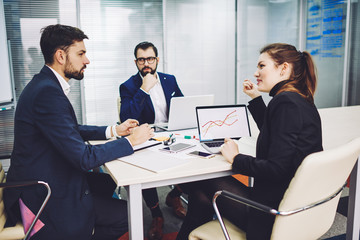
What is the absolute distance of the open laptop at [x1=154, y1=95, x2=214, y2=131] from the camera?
91.9 inches

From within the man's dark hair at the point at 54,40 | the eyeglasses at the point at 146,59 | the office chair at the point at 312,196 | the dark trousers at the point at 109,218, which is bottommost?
the dark trousers at the point at 109,218

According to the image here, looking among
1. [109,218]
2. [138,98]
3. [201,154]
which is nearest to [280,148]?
[201,154]

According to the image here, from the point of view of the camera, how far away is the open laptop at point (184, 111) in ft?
7.66

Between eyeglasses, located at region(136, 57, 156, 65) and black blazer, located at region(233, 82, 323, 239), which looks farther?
eyeglasses, located at region(136, 57, 156, 65)

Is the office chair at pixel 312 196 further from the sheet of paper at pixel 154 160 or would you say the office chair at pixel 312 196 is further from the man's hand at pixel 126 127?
the man's hand at pixel 126 127

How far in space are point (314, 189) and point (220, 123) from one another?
3.06ft

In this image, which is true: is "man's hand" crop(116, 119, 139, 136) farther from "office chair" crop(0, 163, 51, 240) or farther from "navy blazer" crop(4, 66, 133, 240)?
Result: "office chair" crop(0, 163, 51, 240)

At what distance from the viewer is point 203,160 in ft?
5.58

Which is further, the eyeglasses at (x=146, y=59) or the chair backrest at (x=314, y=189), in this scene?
the eyeglasses at (x=146, y=59)

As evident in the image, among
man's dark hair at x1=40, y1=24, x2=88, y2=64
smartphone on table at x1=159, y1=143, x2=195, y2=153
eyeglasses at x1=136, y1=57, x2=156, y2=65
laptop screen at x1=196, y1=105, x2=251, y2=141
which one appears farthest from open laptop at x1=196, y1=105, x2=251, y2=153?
eyeglasses at x1=136, y1=57, x2=156, y2=65

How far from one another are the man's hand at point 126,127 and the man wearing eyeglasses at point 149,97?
1.57 feet

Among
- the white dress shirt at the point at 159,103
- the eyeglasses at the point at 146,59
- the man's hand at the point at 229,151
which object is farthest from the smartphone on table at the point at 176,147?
the eyeglasses at the point at 146,59

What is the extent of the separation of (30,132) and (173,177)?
2.38 feet

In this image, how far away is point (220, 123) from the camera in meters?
2.11
